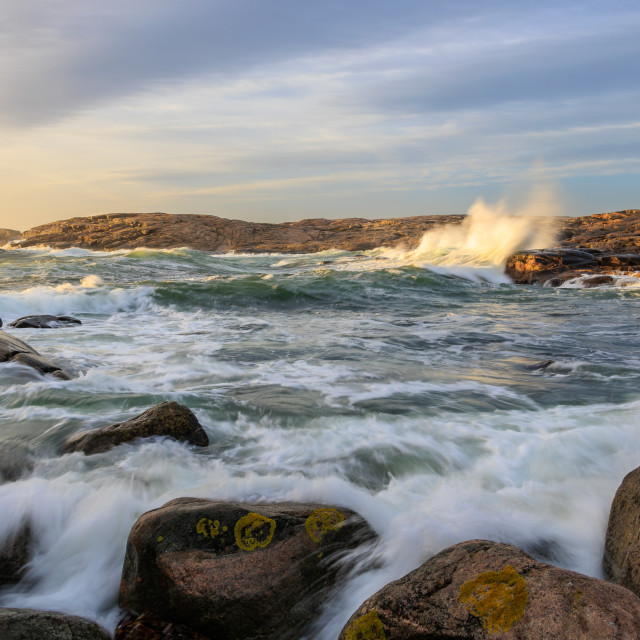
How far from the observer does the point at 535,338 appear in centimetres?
934

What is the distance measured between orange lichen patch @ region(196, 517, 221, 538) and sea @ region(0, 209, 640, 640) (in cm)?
56

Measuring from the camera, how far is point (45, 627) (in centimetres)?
223

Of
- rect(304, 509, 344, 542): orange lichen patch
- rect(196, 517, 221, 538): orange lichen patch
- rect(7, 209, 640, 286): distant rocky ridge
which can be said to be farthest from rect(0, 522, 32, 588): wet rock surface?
rect(7, 209, 640, 286): distant rocky ridge

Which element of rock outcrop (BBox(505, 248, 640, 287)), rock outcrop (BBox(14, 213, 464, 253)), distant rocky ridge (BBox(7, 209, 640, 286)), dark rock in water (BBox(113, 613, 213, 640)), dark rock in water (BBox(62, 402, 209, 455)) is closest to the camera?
dark rock in water (BBox(113, 613, 213, 640))

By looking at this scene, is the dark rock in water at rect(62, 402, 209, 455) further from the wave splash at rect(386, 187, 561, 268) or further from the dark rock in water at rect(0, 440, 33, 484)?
the wave splash at rect(386, 187, 561, 268)

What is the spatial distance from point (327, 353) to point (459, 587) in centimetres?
599

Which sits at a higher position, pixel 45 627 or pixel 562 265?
pixel 562 265

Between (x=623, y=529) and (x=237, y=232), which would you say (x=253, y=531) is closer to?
(x=623, y=529)

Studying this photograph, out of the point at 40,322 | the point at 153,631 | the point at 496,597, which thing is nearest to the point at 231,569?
the point at 153,631

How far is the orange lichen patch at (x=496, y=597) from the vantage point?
6.46ft

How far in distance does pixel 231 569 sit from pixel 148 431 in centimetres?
185

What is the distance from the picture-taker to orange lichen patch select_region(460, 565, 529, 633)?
1970 millimetres

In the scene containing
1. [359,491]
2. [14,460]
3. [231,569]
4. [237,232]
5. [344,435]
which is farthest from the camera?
[237,232]

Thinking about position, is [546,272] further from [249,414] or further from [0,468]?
[0,468]
